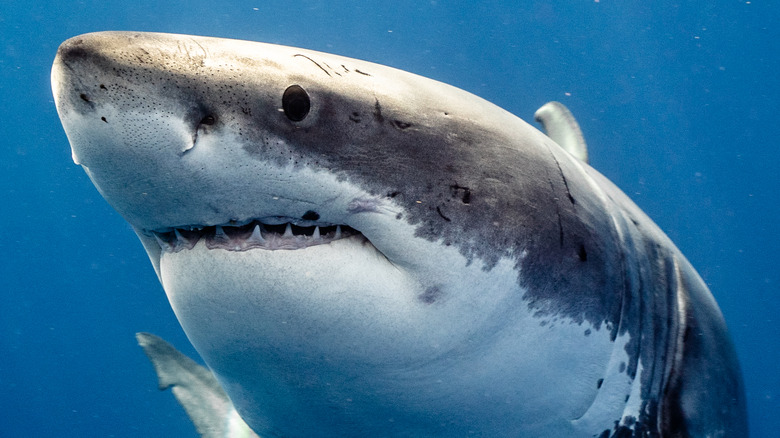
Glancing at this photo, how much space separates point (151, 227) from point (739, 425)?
2.56 m

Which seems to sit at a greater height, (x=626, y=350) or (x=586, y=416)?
(x=626, y=350)

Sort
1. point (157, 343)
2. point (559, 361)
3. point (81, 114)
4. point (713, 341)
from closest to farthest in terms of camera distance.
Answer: point (81, 114), point (559, 361), point (713, 341), point (157, 343)

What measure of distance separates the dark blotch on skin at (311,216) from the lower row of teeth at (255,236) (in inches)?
1.6

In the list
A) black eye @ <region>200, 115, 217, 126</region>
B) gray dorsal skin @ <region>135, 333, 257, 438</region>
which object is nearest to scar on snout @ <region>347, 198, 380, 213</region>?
black eye @ <region>200, 115, 217, 126</region>

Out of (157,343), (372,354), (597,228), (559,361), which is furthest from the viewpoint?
(157,343)

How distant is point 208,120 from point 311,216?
328mm

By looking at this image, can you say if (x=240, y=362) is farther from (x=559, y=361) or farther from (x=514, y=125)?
(x=514, y=125)

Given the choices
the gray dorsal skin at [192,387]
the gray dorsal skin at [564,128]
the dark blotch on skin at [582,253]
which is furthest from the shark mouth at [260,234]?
the gray dorsal skin at [564,128]

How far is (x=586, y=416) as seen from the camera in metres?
1.99

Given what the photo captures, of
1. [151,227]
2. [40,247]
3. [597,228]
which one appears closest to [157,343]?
[151,227]

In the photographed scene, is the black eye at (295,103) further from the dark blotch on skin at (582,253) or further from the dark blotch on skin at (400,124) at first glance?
the dark blotch on skin at (582,253)

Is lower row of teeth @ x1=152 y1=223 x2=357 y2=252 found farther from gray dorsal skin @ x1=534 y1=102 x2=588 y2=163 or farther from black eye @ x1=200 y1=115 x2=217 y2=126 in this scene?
gray dorsal skin @ x1=534 y1=102 x2=588 y2=163

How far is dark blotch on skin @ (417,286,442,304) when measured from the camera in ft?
4.84

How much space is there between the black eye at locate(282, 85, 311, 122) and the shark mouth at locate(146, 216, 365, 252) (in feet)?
0.83
